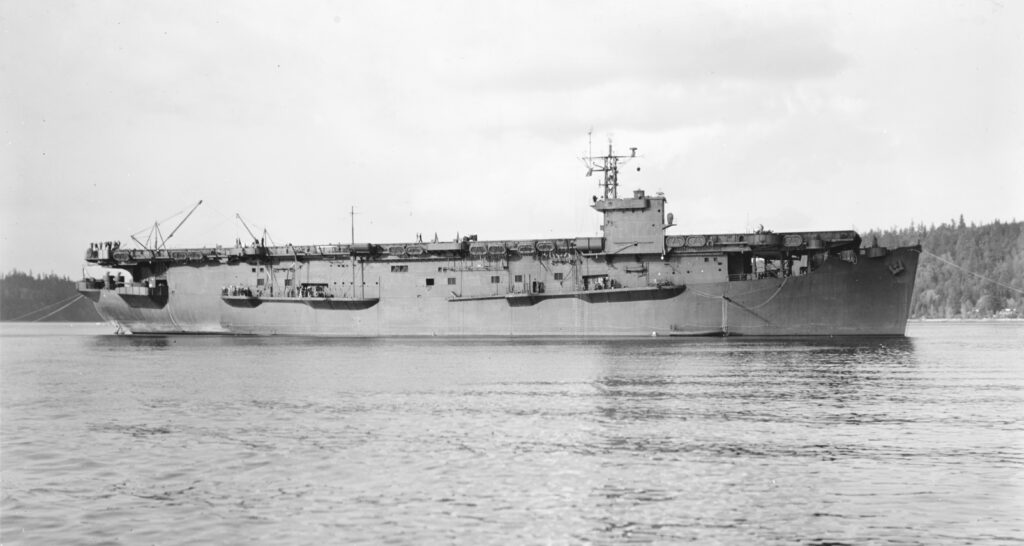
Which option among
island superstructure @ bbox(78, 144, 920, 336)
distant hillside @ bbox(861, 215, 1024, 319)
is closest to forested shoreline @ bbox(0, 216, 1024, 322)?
distant hillside @ bbox(861, 215, 1024, 319)

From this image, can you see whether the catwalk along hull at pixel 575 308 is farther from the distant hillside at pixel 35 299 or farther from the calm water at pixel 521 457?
the distant hillside at pixel 35 299

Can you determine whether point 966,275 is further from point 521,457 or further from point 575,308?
point 521,457

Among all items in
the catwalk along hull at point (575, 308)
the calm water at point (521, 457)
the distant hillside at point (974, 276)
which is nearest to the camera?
the calm water at point (521, 457)

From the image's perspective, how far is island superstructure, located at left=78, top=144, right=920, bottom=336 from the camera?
4250 cm

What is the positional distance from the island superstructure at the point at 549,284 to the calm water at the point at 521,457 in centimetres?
1384

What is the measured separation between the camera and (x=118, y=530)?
10664mm

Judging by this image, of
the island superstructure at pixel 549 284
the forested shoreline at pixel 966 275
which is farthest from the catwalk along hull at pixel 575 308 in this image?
the forested shoreline at pixel 966 275

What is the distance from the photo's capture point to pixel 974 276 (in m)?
148

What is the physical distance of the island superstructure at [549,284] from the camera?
42.5m

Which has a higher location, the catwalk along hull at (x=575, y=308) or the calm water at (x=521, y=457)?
the catwalk along hull at (x=575, y=308)

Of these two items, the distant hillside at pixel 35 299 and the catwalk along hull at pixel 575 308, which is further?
the distant hillside at pixel 35 299

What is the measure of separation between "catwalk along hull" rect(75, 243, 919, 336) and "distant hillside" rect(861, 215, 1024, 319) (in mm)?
105621

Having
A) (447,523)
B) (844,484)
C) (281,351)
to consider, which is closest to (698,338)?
(281,351)

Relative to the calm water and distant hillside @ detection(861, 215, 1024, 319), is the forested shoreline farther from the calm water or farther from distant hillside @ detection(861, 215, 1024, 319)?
the calm water
